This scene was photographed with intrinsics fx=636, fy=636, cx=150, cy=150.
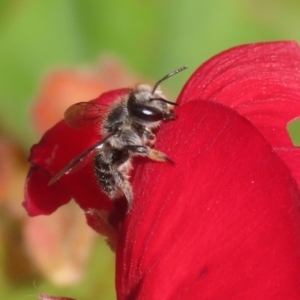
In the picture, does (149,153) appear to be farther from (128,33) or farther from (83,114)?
(128,33)

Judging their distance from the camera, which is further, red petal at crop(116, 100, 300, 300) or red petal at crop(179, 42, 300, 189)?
red petal at crop(179, 42, 300, 189)

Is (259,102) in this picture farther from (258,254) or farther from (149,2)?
(149,2)

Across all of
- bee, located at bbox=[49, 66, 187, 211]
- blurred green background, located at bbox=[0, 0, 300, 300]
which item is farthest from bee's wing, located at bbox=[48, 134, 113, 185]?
blurred green background, located at bbox=[0, 0, 300, 300]

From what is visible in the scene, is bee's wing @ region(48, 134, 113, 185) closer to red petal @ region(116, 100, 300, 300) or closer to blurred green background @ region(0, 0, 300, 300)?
red petal @ region(116, 100, 300, 300)

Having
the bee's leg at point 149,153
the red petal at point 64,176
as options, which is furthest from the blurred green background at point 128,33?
the bee's leg at point 149,153

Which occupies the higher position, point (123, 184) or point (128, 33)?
point (123, 184)

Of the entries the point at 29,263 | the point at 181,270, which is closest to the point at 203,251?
the point at 181,270

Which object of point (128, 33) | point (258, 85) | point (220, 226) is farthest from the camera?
point (128, 33)

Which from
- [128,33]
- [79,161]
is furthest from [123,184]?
[128,33]
